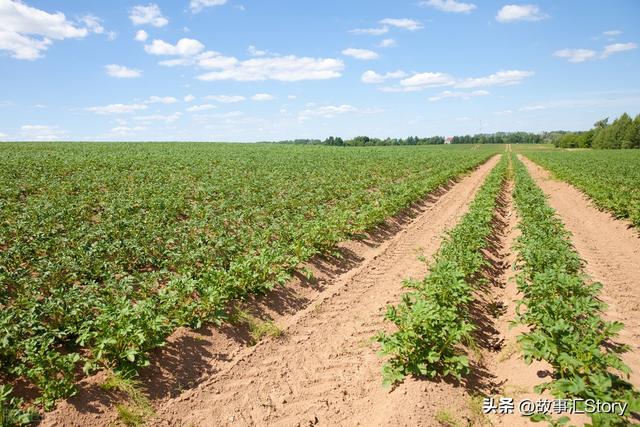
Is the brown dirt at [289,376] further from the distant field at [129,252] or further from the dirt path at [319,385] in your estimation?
the distant field at [129,252]

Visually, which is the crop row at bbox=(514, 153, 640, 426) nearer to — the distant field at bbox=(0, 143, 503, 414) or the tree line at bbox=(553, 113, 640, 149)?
the distant field at bbox=(0, 143, 503, 414)

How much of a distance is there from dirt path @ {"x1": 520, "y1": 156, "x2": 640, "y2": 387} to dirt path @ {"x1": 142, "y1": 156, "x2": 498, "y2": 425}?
309 cm

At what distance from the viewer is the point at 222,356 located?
5922mm

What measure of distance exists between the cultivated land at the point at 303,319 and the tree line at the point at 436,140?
347 feet

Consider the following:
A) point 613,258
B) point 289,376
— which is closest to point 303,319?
point 289,376

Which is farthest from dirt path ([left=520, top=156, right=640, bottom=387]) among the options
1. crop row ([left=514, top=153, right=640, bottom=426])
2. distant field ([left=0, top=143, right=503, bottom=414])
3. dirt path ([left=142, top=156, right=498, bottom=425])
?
distant field ([left=0, top=143, right=503, bottom=414])

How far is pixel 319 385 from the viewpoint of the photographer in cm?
536

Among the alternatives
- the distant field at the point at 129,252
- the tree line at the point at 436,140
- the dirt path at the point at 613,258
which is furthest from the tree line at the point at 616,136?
the distant field at the point at 129,252

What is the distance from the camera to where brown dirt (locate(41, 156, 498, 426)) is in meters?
4.64

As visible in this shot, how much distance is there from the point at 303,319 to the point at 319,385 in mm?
1824

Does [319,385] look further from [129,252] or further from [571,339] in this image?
[129,252]

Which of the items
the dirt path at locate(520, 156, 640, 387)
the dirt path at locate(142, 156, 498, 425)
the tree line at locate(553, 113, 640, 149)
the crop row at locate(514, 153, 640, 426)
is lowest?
the dirt path at locate(142, 156, 498, 425)

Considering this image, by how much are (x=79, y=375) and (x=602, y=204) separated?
19806 mm

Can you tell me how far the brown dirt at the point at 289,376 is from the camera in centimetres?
464
